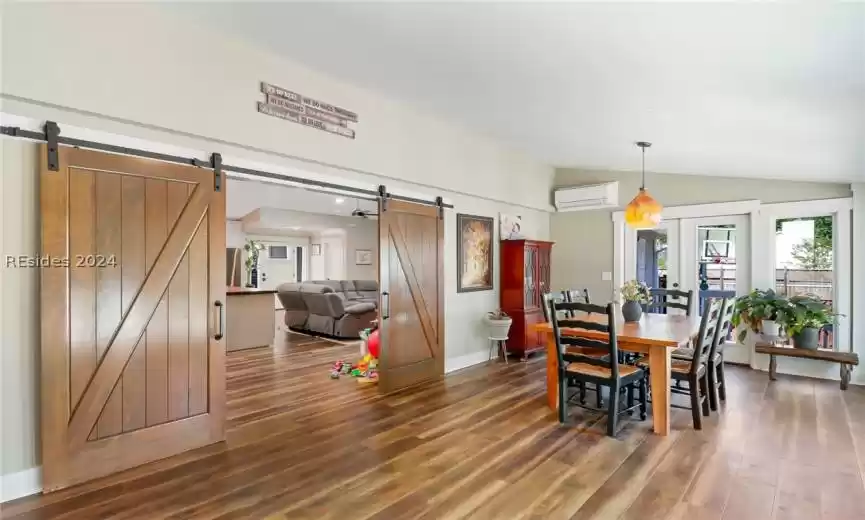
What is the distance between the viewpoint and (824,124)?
3527mm

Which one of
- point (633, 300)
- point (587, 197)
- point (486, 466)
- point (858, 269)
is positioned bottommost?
point (486, 466)

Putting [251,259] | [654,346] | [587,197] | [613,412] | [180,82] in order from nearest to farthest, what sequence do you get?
[180,82] < [613,412] < [654,346] < [587,197] < [251,259]

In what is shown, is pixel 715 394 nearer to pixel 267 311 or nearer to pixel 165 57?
pixel 165 57

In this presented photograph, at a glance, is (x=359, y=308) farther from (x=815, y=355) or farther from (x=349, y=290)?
(x=815, y=355)

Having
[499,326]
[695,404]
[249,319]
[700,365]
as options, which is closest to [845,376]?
[700,365]

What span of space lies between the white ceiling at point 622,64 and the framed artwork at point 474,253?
4.98ft

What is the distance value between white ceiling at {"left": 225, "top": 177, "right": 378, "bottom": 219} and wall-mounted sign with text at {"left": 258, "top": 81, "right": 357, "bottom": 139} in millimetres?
3191

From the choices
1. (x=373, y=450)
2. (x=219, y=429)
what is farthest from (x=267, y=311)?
(x=373, y=450)

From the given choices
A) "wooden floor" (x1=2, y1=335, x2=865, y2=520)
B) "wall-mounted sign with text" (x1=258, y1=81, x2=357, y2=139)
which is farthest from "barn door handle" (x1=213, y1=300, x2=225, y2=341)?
"wall-mounted sign with text" (x1=258, y1=81, x2=357, y2=139)

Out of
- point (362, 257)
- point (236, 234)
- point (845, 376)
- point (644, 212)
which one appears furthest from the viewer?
point (362, 257)

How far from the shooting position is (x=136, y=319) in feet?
10.1

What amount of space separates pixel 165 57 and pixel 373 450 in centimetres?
302

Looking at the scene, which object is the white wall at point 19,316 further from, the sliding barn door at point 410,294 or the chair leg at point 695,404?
the chair leg at point 695,404

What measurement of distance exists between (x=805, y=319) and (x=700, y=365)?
7.30 feet
